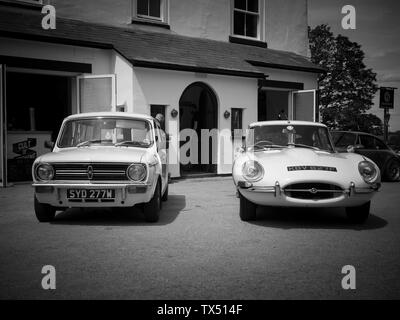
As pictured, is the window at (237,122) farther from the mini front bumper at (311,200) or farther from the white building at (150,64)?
the mini front bumper at (311,200)

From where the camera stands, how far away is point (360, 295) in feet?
11.0

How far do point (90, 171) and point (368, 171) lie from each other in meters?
3.91

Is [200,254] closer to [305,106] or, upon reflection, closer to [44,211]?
[44,211]

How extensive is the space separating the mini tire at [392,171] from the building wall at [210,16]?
7.07 meters

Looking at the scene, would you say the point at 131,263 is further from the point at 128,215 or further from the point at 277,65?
Result: the point at 277,65

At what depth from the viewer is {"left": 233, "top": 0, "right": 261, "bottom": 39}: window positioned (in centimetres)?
1656

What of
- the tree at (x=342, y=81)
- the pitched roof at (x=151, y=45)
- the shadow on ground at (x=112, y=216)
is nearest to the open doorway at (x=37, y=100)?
the pitched roof at (x=151, y=45)

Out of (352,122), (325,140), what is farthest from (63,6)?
(352,122)

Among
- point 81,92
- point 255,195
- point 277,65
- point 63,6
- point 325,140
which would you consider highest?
point 63,6

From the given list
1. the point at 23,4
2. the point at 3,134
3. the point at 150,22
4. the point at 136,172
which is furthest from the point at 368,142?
the point at 23,4

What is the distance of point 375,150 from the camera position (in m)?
12.9

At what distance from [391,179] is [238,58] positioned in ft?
20.7

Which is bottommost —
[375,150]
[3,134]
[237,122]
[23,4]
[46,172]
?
[46,172]

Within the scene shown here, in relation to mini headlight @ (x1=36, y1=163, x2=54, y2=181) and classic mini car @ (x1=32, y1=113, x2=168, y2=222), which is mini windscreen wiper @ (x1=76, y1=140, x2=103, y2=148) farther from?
mini headlight @ (x1=36, y1=163, x2=54, y2=181)
